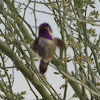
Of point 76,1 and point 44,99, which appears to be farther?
point 44,99

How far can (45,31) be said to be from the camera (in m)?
2.17

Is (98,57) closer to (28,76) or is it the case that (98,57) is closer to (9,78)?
(28,76)

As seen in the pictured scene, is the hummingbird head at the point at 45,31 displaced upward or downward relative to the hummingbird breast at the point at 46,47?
upward

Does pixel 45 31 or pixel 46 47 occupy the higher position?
pixel 45 31

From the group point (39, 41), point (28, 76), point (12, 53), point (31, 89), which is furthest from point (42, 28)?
point (31, 89)

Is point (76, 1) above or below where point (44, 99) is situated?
above

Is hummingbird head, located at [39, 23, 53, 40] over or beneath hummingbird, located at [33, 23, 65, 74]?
over

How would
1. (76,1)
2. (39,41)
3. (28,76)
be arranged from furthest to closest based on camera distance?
(28,76) → (76,1) → (39,41)

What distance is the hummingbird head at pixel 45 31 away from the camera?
2.16m

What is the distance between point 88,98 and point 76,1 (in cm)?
115

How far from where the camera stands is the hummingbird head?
2160 mm

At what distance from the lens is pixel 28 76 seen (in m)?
3.86

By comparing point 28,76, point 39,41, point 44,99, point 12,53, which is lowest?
point 44,99

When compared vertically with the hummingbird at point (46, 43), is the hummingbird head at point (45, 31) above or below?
above
